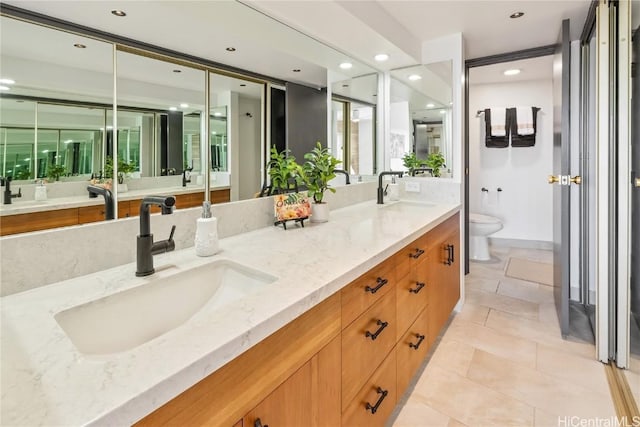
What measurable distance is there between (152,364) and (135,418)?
8cm

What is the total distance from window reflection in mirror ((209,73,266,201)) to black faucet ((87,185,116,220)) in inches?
15.9

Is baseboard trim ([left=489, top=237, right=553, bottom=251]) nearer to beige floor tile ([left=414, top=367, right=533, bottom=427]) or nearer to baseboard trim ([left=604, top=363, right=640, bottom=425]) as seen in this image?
baseboard trim ([left=604, top=363, right=640, bottom=425])

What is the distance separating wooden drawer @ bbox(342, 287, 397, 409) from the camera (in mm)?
1071

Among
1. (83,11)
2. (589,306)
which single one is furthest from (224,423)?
(589,306)

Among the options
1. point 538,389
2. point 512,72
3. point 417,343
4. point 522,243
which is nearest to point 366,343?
point 417,343

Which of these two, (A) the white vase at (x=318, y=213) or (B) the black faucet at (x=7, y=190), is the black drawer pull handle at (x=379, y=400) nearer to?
(A) the white vase at (x=318, y=213)

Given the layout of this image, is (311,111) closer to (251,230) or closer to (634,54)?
(251,230)

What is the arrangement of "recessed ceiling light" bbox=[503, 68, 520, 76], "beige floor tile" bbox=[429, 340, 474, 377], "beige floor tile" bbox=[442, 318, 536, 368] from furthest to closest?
1. "recessed ceiling light" bbox=[503, 68, 520, 76]
2. "beige floor tile" bbox=[442, 318, 536, 368]
3. "beige floor tile" bbox=[429, 340, 474, 377]

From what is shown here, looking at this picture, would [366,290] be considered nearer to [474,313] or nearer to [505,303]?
[474,313]

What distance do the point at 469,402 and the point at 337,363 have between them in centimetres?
106

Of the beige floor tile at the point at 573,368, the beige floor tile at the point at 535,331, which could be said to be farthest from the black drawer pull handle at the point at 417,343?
the beige floor tile at the point at 535,331

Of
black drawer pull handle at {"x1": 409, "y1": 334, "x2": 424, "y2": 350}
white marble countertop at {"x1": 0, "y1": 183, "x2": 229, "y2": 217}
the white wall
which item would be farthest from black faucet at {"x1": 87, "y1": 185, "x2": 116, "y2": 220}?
the white wall

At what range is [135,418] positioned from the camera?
491 millimetres

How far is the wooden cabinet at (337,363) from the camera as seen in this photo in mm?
657
